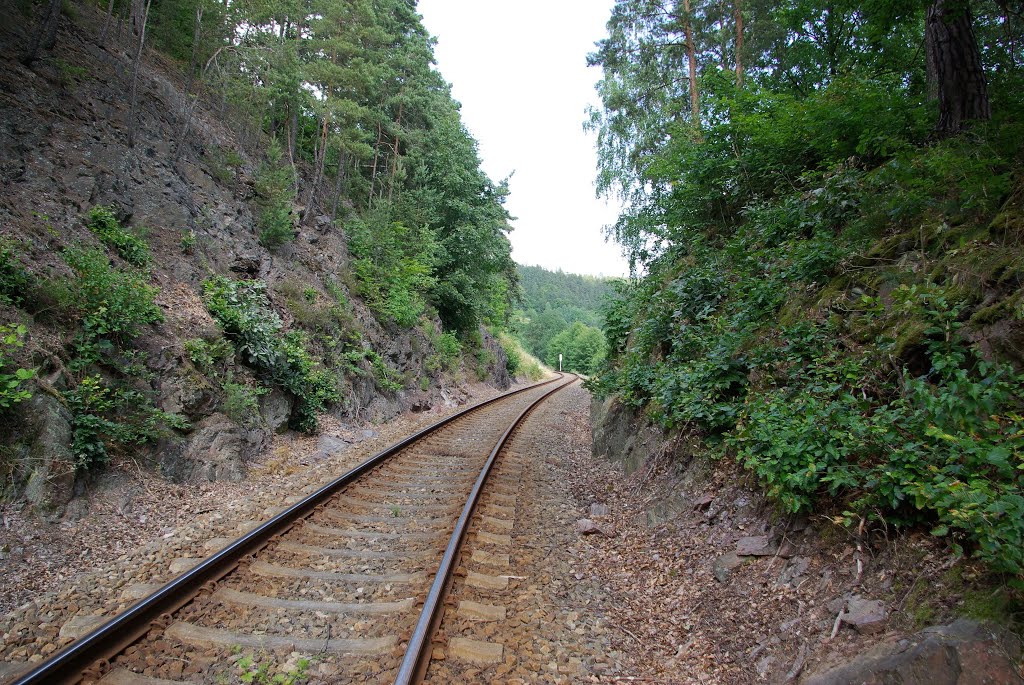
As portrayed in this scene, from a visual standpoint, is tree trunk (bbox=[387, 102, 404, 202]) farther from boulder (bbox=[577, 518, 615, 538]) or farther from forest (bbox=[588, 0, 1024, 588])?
boulder (bbox=[577, 518, 615, 538])

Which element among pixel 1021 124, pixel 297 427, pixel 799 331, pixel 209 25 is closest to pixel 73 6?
pixel 209 25

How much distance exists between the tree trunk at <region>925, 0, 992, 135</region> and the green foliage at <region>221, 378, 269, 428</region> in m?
9.52

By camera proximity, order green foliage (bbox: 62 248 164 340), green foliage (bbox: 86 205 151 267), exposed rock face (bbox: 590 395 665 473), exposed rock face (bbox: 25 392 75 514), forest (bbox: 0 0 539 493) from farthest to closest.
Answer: green foliage (bbox: 86 205 151 267), exposed rock face (bbox: 590 395 665 473), green foliage (bbox: 62 248 164 340), forest (bbox: 0 0 539 493), exposed rock face (bbox: 25 392 75 514)

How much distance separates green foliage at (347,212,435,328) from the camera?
15141 mm

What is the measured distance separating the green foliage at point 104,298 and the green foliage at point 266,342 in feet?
5.93

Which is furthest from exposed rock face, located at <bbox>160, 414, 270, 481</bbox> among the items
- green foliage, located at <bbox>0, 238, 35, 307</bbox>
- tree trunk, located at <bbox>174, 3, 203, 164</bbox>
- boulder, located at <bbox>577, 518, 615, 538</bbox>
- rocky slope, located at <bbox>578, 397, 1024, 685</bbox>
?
tree trunk, located at <bbox>174, 3, 203, 164</bbox>

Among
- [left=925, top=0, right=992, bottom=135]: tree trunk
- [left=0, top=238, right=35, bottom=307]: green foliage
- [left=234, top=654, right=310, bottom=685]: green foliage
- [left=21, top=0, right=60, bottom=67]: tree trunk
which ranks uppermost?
[left=21, top=0, right=60, bottom=67]: tree trunk

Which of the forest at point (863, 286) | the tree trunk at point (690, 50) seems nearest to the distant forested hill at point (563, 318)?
the forest at point (863, 286)

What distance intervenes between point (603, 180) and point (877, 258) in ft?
40.9

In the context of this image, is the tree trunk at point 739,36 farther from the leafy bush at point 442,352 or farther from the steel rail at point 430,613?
the steel rail at point 430,613

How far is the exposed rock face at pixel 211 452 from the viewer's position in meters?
6.12

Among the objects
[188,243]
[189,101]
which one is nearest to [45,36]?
[189,101]

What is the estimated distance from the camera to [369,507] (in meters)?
5.76

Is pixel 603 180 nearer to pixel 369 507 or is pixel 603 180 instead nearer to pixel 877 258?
pixel 877 258
